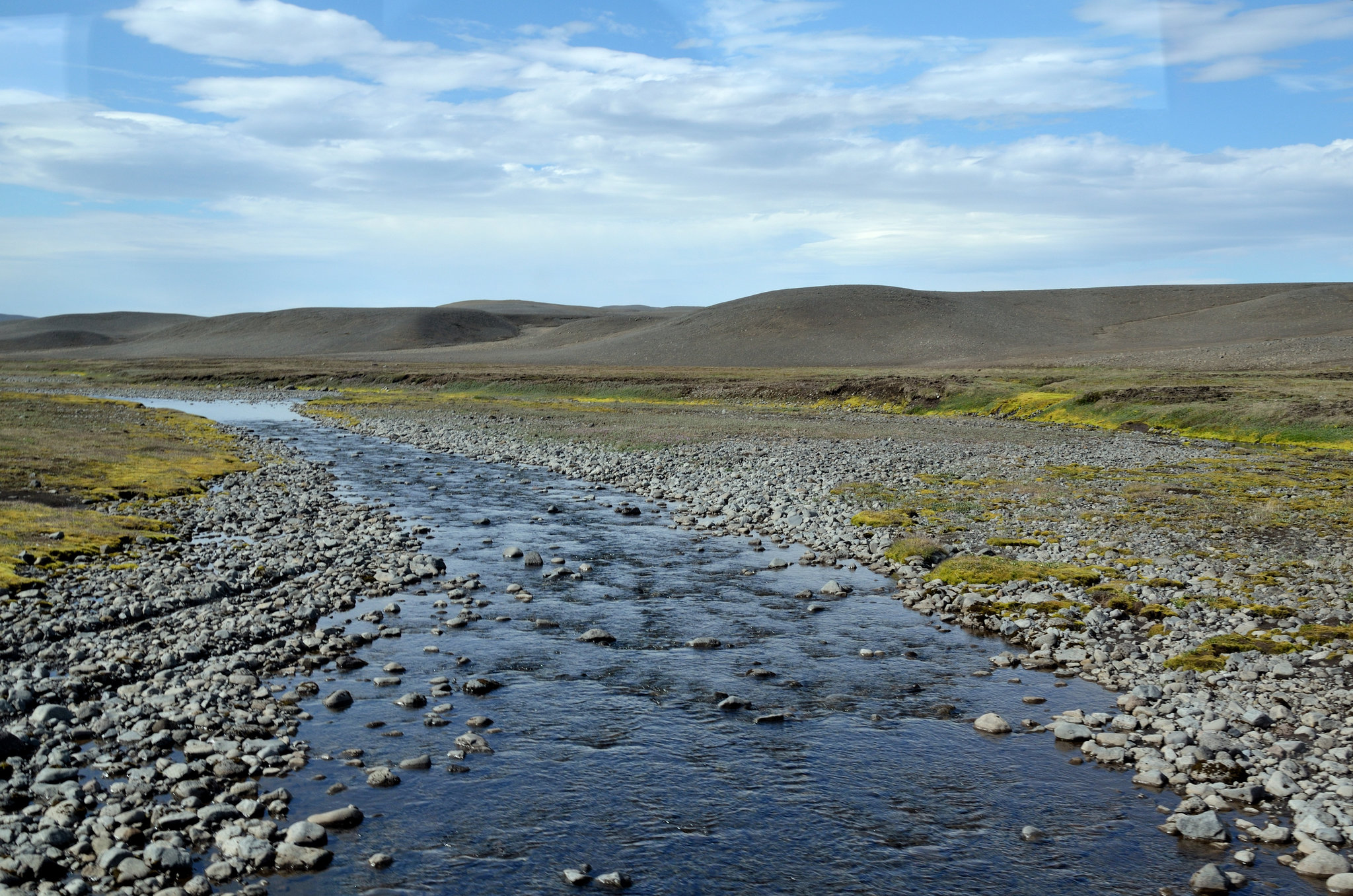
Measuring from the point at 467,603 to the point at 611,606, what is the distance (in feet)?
8.26

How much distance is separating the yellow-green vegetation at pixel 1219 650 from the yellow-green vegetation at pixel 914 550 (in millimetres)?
6438

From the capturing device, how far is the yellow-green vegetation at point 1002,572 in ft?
58.2

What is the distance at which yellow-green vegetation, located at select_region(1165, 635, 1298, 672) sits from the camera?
13.2 m

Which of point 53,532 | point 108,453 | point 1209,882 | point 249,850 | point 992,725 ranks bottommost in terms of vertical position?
point 1209,882

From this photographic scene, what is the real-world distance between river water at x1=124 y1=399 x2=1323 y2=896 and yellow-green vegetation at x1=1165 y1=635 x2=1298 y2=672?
164 cm

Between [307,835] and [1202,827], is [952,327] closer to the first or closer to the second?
[1202,827]

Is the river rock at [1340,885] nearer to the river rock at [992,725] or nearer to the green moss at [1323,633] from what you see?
the river rock at [992,725]

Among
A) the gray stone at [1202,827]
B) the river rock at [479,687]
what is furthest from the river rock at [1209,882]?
the river rock at [479,687]

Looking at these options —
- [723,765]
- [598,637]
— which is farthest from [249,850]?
[598,637]

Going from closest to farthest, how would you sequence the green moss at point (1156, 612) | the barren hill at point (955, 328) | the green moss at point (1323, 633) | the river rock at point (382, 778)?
the river rock at point (382, 778)
the green moss at point (1323, 633)
the green moss at point (1156, 612)
the barren hill at point (955, 328)

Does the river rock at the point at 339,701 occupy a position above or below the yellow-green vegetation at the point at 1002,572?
below

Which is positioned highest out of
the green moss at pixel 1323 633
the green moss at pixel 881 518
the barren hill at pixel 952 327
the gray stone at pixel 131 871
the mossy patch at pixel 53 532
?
the barren hill at pixel 952 327

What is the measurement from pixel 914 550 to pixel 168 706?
45.8 ft

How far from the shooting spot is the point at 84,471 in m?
29.6
